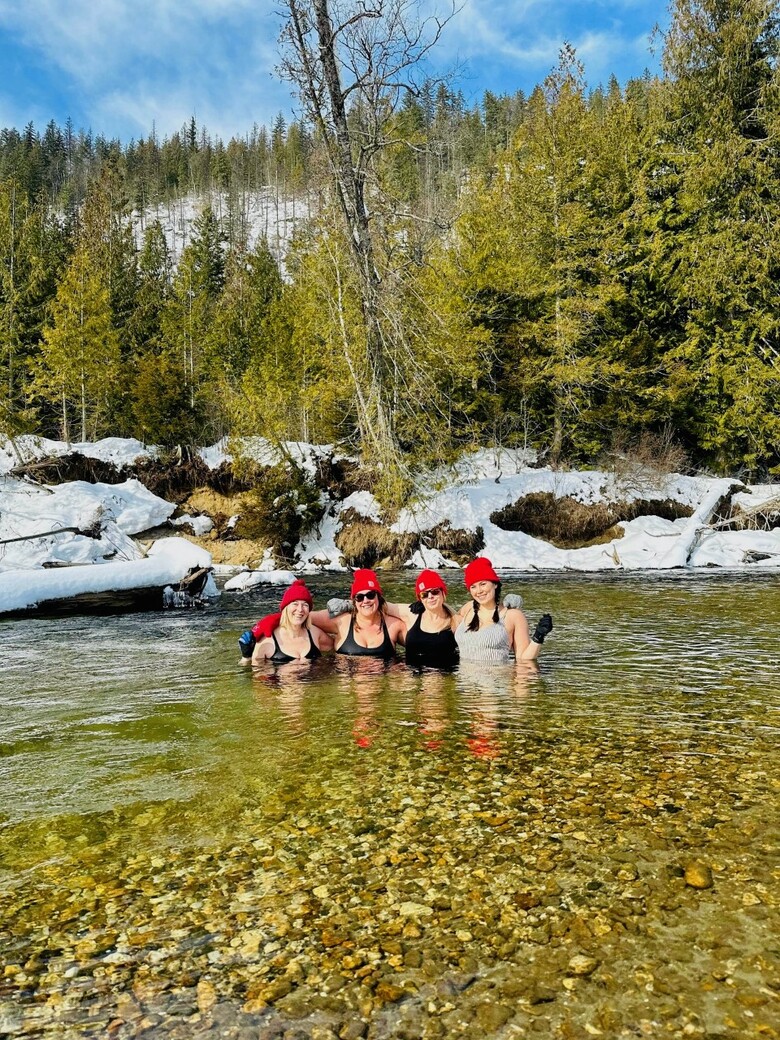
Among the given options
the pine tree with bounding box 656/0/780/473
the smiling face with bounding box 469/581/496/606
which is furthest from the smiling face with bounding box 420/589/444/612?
the pine tree with bounding box 656/0/780/473

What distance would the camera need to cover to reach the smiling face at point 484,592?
6.66 m

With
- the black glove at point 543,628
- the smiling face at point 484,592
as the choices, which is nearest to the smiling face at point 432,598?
the smiling face at point 484,592

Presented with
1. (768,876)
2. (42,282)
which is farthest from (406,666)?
(42,282)

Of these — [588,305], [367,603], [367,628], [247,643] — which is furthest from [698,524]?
[247,643]

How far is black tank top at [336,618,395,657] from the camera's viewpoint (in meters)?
7.46

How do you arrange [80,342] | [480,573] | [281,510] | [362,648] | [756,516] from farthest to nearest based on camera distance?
[80,342], [281,510], [756,516], [362,648], [480,573]

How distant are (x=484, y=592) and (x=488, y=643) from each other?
62 cm

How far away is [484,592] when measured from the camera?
6750 mm

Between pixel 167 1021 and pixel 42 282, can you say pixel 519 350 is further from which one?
pixel 42 282

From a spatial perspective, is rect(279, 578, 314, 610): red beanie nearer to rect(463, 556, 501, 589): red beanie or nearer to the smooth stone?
rect(463, 556, 501, 589): red beanie

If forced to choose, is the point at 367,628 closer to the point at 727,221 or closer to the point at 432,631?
the point at 432,631

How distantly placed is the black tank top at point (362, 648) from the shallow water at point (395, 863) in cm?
163

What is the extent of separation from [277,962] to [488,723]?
9.25 ft

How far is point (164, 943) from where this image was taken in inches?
88.7
